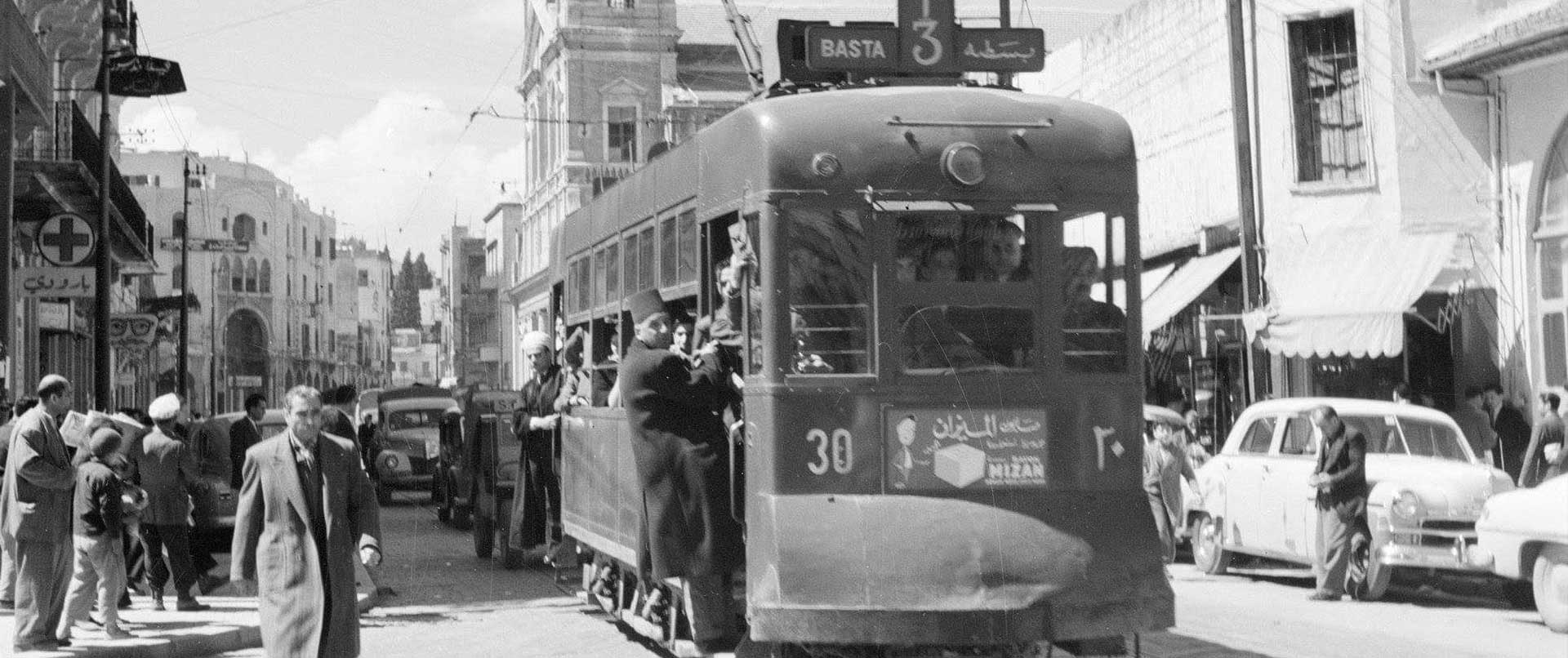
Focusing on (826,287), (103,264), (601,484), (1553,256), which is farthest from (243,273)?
(826,287)

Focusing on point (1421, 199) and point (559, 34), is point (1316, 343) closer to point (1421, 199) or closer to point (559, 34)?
point (1421, 199)

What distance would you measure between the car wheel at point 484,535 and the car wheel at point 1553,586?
32.9 ft

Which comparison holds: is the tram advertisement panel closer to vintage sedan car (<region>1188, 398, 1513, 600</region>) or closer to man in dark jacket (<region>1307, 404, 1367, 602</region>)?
man in dark jacket (<region>1307, 404, 1367, 602</region>)

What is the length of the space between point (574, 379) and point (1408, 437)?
7452mm

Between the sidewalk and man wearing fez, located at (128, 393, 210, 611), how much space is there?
0.92 ft

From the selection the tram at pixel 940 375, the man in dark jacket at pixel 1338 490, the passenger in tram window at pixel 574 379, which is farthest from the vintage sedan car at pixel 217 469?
the man in dark jacket at pixel 1338 490

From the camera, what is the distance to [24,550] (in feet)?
40.5

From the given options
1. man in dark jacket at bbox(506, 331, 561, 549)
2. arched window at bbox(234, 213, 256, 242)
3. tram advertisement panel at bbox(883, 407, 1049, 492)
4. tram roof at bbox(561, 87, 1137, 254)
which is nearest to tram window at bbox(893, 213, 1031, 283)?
tram roof at bbox(561, 87, 1137, 254)

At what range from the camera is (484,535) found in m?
19.2

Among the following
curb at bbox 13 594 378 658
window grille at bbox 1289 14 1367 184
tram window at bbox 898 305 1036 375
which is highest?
window grille at bbox 1289 14 1367 184

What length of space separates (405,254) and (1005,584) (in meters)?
167

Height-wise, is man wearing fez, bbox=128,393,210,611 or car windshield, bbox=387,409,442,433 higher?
car windshield, bbox=387,409,442,433

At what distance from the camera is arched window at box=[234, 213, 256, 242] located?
96.6m

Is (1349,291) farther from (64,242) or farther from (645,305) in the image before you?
(64,242)
